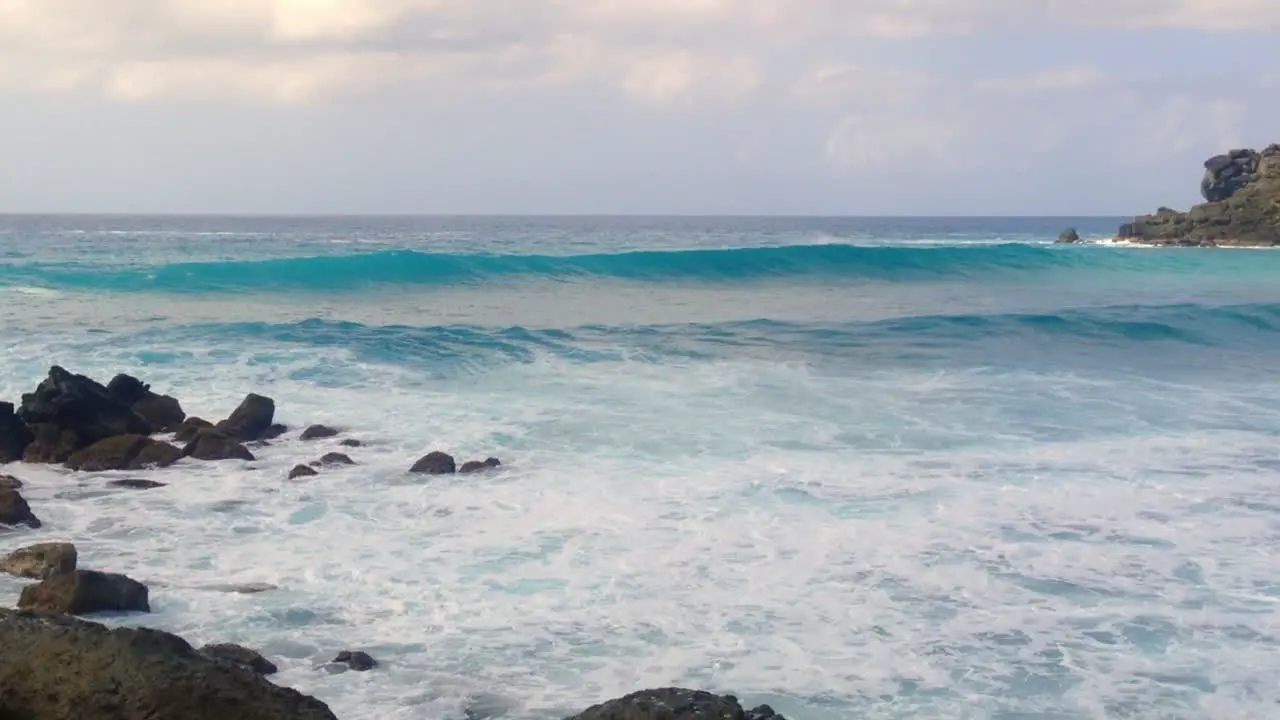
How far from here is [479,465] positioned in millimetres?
10273

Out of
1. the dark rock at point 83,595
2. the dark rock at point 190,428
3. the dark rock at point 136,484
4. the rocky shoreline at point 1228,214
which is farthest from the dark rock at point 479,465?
the rocky shoreline at point 1228,214

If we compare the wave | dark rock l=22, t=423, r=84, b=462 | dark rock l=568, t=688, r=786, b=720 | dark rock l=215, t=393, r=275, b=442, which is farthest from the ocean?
the wave

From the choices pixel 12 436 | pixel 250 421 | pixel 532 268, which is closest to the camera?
pixel 12 436

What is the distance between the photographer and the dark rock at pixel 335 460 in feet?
34.4

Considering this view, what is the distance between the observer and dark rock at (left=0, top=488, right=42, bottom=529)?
8.36 m

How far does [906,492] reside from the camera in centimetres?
945

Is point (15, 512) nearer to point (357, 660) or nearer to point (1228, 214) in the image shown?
point (357, 660)

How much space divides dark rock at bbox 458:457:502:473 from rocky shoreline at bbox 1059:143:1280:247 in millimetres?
54096

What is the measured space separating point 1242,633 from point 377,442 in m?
7.89

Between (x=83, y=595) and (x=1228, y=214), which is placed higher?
(x=1228, y=214)

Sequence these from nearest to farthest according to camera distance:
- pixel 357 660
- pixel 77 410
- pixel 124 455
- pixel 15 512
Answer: pixel 357 660, pixel 15 512, pixel 124 455, pixel 77 410

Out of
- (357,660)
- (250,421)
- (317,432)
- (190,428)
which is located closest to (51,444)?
(190,428)

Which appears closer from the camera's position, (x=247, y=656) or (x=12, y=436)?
(x=247, y=656)

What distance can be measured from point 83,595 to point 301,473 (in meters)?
3.74
